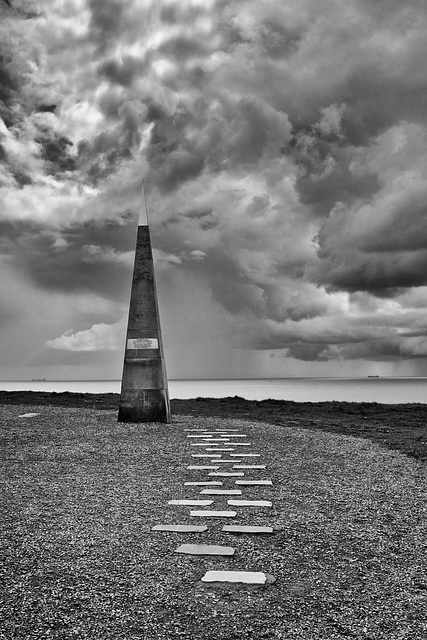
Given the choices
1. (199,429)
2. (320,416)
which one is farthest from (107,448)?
(320,416)

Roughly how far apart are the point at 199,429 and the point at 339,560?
32.9 feet

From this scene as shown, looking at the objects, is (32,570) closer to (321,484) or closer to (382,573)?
(382,573)

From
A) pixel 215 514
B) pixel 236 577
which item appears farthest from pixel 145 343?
pixel 236 577

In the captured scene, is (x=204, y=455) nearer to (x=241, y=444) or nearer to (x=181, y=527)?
(x=241, y=444)

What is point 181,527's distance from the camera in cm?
573

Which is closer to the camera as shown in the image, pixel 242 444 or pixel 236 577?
pixel 236 577

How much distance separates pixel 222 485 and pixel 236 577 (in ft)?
12.0

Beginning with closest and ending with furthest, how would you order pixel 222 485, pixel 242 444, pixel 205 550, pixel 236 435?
pixel 205 550 → pixel 222 485 → pixel 242 444 → pixel 236 435

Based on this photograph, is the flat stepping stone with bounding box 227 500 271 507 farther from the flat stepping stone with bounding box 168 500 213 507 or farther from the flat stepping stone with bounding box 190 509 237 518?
A: the flat stepping stone with bounding box 190 509 237 518

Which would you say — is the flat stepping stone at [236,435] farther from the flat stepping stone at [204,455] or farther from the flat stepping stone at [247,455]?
the flat stepping stone at [204,455]

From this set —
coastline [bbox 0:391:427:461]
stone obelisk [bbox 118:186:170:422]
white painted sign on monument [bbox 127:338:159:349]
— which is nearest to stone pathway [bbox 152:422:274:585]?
stone obelisk [bbox 118:186:170:422]

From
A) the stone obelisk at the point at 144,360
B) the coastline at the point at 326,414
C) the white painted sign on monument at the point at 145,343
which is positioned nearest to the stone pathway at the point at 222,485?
the stone obelisk at the point at 144,360

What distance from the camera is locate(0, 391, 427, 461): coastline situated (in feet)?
48.6

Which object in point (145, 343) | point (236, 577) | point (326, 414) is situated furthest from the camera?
point (326, 414)
